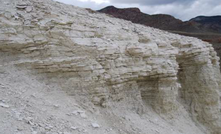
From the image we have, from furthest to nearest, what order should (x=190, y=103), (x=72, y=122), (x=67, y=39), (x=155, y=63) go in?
(x=190, y=103), (x=155, y=63), (x=67, y=39), (x=72, y=122)

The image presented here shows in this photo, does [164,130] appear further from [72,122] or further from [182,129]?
[72,122]

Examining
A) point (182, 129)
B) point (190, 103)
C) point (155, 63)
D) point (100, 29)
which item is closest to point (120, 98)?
point (155, 63)

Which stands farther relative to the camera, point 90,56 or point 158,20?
point 158,20

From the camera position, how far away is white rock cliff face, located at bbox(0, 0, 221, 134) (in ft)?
19.9

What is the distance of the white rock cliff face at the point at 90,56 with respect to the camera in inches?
239

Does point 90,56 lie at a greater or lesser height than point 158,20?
lesser

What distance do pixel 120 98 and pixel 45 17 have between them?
3.50 m

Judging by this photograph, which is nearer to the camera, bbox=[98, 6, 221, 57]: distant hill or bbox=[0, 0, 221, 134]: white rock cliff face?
bbox=[0, 0, 221, 134]: white rock cliff face

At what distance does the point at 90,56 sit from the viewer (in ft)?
21.2

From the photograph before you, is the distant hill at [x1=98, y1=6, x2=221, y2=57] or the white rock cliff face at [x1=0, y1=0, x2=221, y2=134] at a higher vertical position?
A: the distant hill at [x1=98, y1=6, x2=221, y2=57]

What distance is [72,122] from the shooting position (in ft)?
17.6

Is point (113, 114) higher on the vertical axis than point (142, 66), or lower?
lower

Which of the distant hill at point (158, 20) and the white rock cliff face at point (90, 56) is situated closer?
the white rock cliff face at point (90, 56)

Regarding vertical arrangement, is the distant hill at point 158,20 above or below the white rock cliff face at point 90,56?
above
